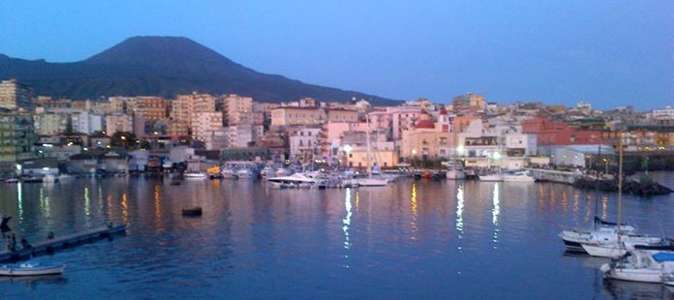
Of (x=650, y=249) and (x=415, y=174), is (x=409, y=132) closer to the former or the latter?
(x=415, y=174)

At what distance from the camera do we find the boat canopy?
1054cm

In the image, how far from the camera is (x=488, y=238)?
47.4 ft

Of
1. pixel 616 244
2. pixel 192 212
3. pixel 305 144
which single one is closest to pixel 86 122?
pixel 305 144

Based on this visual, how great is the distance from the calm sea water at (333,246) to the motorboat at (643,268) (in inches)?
7.5

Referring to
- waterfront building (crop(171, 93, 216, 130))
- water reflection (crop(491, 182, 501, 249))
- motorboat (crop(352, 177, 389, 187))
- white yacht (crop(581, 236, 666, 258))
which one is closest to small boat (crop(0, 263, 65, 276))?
water reflection (crop(491, 182, 501, 249))

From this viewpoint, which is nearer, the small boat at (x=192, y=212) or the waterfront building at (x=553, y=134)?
the small boat at (x=192, y=212)

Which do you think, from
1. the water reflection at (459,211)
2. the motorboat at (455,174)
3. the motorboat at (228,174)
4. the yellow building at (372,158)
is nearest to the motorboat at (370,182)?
the water reflection at (459,211)

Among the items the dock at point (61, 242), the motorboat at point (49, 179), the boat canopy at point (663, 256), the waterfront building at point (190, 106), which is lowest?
the dock at point (61, 242)

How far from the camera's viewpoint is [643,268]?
34.5 feet

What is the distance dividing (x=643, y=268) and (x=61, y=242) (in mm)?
9665

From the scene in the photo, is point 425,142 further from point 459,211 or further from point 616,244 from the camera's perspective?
point 616,244

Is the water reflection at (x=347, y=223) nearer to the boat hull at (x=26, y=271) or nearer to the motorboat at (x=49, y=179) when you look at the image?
the boat hull at (x=26, y=271)

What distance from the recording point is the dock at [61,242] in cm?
1247

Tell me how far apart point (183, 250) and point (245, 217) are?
4.65m
